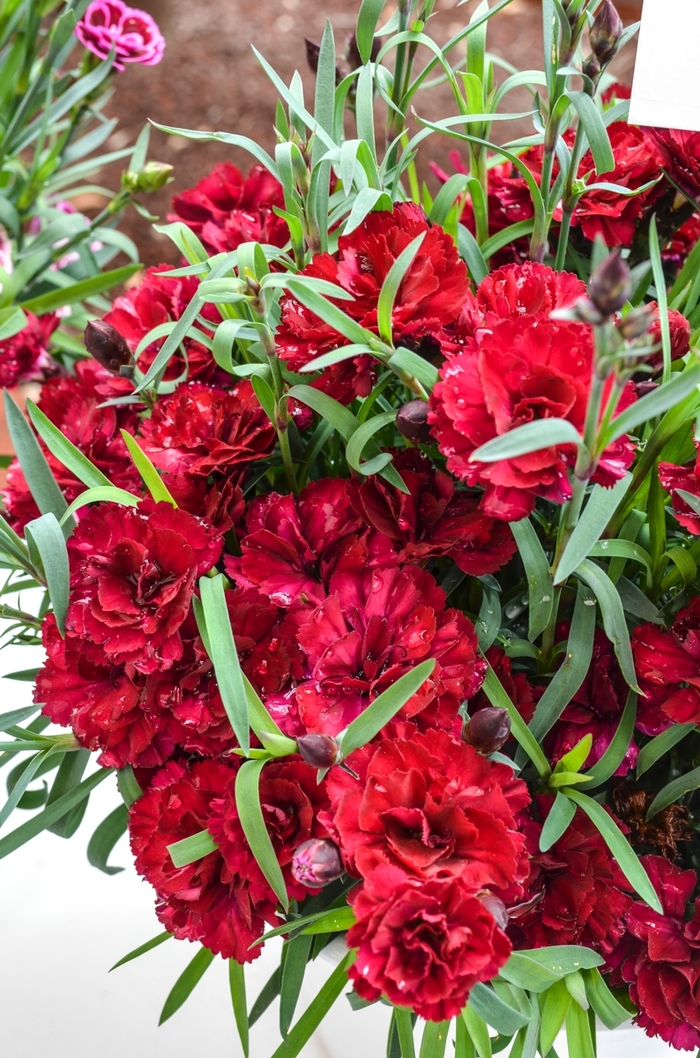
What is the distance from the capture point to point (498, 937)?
27cm

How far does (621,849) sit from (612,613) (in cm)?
9

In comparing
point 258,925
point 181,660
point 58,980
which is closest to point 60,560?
point 181,660

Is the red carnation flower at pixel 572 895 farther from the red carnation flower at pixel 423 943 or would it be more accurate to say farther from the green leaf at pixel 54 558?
the green leaf at pixel 54 558

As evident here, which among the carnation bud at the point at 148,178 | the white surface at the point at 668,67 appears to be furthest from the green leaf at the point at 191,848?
the carnation bud at the point at 148,178

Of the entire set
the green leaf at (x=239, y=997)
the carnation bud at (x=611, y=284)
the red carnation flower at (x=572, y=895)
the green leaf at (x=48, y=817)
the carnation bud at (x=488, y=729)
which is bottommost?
the green leaf at (x=239, y=997)

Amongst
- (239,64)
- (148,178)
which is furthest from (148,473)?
(239,64)

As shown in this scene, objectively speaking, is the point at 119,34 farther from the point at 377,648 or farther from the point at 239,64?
the point at 239,64

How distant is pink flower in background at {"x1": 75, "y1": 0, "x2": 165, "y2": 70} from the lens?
0.66 meters

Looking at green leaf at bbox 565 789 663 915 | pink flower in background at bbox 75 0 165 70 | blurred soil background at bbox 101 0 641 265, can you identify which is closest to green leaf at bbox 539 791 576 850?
green leaf at bbox 565 789 663 915

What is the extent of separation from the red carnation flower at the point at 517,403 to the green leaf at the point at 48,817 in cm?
24

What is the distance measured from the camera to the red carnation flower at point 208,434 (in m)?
0.39

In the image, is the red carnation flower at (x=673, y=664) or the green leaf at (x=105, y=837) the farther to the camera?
the green leaf at (x=105, y=837)

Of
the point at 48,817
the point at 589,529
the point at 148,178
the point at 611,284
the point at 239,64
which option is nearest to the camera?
the point at 611,284

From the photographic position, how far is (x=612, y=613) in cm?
35
